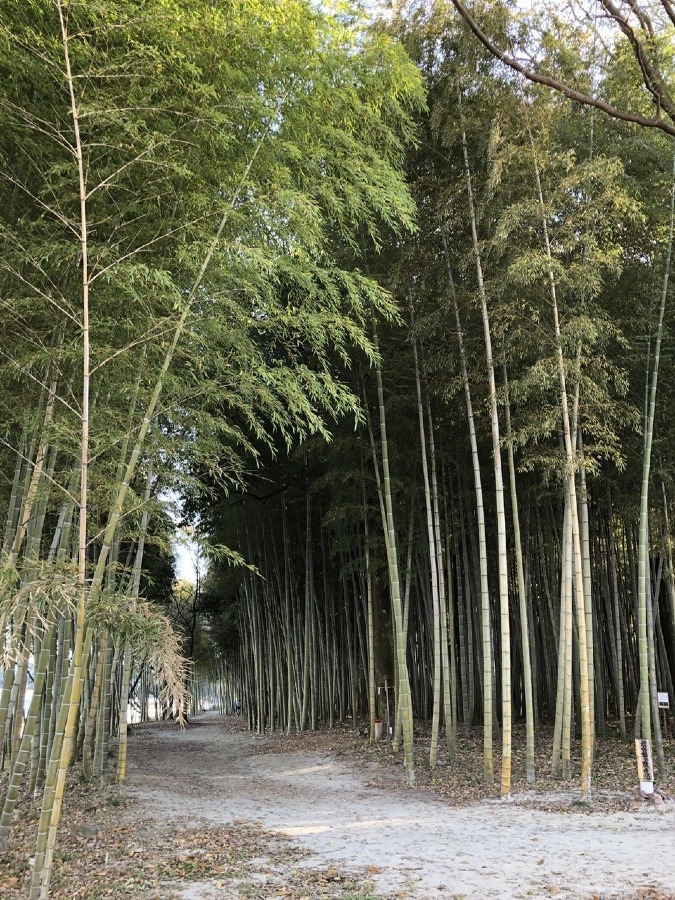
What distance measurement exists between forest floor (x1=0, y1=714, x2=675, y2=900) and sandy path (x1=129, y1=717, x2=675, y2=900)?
0.01m

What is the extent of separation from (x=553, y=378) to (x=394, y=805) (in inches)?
147

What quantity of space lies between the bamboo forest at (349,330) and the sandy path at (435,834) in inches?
23.7

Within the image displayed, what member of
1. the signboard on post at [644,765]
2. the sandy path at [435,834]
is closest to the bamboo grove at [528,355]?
the signboard on post at [644,765]

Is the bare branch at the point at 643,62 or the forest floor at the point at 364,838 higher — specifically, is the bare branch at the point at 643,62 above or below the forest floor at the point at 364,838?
above

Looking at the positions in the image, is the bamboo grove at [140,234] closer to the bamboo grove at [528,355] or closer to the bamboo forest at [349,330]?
the bamboo forest at [349,330]

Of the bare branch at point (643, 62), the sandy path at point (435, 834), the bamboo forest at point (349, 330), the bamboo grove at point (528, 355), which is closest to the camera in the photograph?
the bare branch at point (643, 62)

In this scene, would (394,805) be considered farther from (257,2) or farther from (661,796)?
(257,2)

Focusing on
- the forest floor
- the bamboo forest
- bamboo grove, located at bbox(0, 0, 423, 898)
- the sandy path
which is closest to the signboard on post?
the bamboo forest

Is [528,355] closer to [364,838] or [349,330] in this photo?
[349,330]

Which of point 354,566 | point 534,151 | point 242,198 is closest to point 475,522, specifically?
point 354,566

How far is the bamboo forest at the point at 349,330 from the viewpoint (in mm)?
3076

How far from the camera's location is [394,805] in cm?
521

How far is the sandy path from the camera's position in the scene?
10.4 ft

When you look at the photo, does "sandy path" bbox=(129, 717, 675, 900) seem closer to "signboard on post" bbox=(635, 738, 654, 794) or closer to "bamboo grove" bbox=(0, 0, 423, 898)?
"signboard on post" bbox=(635, 738, 654, 794)
